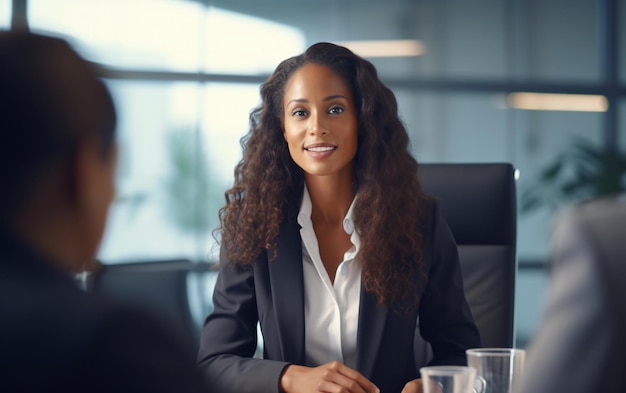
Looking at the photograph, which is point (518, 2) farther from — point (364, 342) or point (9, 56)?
point (9, 56)

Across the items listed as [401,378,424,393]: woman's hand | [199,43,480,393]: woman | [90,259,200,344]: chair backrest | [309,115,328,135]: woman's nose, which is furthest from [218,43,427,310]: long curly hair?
[90,259,200,344]: chair backrest

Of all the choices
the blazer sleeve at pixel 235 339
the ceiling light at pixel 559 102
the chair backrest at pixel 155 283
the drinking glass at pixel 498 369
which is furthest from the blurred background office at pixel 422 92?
the drinking glass at pixel 498 369

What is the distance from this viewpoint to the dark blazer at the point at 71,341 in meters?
0.63

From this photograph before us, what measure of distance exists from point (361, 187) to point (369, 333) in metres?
0.43

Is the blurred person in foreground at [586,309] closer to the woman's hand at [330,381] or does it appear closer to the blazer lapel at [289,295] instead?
the woman's hand at [330,381]

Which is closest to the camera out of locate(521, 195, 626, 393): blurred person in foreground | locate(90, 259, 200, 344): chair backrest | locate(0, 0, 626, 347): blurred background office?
locate(521, 195, 626, 393): blurred person in foreground

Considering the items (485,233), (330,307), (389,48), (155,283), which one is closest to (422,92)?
(389,48)

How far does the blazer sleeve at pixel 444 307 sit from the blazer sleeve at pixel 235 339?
0.44 meters

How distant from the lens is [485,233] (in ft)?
7.50

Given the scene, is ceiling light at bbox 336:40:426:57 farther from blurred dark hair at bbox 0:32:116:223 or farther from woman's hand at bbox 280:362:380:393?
blurred dark hair at bbox 0:32:116:223

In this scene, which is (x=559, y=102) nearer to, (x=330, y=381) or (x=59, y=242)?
(x=330, y=381)

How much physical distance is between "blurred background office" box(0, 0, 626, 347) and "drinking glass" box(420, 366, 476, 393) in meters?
4.54

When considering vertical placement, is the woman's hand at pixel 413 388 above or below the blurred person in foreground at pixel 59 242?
below

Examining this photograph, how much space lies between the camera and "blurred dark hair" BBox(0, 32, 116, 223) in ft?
2.18
